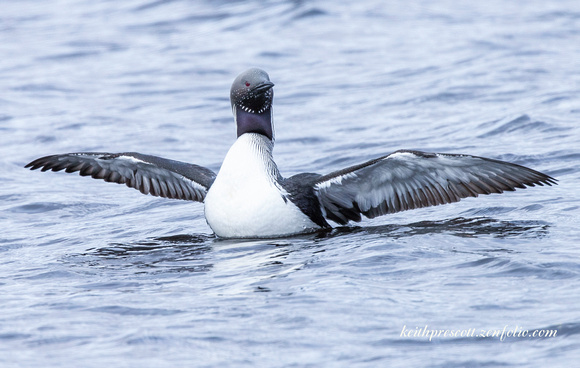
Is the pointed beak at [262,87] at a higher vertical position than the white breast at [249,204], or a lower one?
higher

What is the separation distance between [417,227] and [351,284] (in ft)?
6.56

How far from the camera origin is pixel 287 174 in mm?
11422

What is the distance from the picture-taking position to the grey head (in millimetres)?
8742

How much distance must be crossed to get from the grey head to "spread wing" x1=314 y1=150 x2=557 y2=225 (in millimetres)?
821

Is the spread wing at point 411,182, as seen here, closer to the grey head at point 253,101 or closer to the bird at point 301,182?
the bird at point 301,182

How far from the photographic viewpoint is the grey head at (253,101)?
874 centimetres

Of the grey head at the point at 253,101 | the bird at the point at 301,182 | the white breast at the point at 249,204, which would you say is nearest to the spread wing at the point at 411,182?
the bird at the point at 301,182

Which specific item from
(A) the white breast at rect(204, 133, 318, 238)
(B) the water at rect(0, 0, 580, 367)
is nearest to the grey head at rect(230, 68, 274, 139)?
(A) the white breast at rect(204, 133, 318, 238)

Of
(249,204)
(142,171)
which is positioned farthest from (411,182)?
(142,171)

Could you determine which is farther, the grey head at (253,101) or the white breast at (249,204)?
the grey head at (253,101)

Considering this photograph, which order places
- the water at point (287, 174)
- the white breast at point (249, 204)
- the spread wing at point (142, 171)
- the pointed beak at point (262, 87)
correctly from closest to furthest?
the water at point (287, 174)
the white breast at point (249, 204)
the pointed beak at point (262, 87)
the spread wing at point (142, 171)

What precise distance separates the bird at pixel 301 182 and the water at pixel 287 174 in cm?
23

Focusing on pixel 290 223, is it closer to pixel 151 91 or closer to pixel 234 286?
pixel 234 286

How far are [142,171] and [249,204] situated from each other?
5.82 feet
